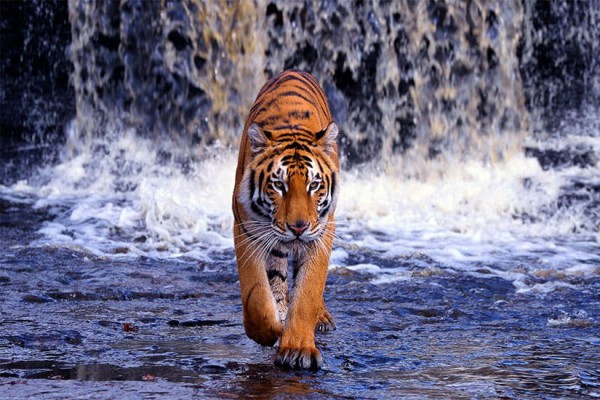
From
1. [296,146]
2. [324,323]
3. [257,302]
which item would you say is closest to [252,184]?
[296,146]

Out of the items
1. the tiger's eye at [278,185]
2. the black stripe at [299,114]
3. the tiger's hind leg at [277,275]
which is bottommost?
the tiger's hind leg at [277,275]

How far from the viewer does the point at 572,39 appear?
10.7 metres

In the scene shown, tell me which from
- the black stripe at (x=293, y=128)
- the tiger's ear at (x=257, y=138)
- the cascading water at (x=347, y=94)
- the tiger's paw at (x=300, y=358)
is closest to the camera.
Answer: the tiger's paw at (x=300, y=358)

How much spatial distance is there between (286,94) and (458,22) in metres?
6.43

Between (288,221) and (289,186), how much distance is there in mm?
138

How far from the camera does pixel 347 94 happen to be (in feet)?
33.6

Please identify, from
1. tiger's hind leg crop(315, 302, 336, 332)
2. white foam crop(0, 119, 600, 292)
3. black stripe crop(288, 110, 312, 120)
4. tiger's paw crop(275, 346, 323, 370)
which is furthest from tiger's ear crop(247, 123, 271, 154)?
white foam crop(0, 119, 600, 292)

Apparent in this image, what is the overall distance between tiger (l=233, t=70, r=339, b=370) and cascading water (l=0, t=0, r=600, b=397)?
5136mm

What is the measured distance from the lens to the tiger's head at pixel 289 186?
11.5ft

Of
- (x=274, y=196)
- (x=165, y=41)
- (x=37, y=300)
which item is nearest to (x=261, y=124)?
(x=274, y=196)

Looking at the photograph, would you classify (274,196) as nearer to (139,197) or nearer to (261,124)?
(261,124)

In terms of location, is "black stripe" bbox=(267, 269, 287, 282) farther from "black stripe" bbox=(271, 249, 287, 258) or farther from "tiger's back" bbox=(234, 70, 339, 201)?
"tiger's back" bbox=(234, 70, 339, 201)

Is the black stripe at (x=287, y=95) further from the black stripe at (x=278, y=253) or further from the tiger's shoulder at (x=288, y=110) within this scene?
the black stripe at (x=278, y=253)

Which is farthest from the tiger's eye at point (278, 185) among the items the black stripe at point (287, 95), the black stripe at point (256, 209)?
the black stripe at point (287, 95)
